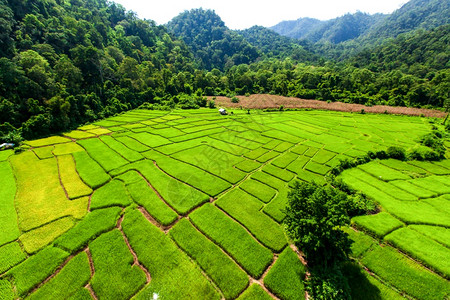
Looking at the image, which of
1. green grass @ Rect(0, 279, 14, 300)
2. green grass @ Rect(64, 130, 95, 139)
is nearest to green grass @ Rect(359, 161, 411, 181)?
green grass @ Rect(0, 279, 14, 300)

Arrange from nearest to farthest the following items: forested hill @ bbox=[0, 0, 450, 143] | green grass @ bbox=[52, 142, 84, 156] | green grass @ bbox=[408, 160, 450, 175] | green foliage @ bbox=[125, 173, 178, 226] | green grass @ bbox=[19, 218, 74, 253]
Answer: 1. green grass @ bbox=[19, 218, 74, 253]
2. green foliage @ bbox=[125, 173, 178, 226]
3. green grass @ bbox=[408, 160, 450, 175]
4. green grass @ bbox=[52, 142, 84, 156]
5. forested hill @ bbox=[0, 0, 450, 143]

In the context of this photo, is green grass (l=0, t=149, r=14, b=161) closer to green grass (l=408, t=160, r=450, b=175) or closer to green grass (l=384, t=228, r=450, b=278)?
green grass (l=384, t=228, r=450, b=278)

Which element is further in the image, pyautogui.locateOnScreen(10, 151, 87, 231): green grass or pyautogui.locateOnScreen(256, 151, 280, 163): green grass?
pyautogui.locateOnScreen(256, 151, 280, 163): green grass

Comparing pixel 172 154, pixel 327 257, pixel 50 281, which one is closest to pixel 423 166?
pixel 327 257

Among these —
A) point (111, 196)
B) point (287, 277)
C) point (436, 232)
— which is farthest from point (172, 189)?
point (436, 232)

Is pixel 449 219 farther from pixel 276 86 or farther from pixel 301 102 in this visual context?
pixel 276 86

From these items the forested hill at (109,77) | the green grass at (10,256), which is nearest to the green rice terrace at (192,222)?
the green grass at (10,256)

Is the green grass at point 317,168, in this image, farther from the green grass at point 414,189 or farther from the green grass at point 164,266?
the green grass at point 164,266
